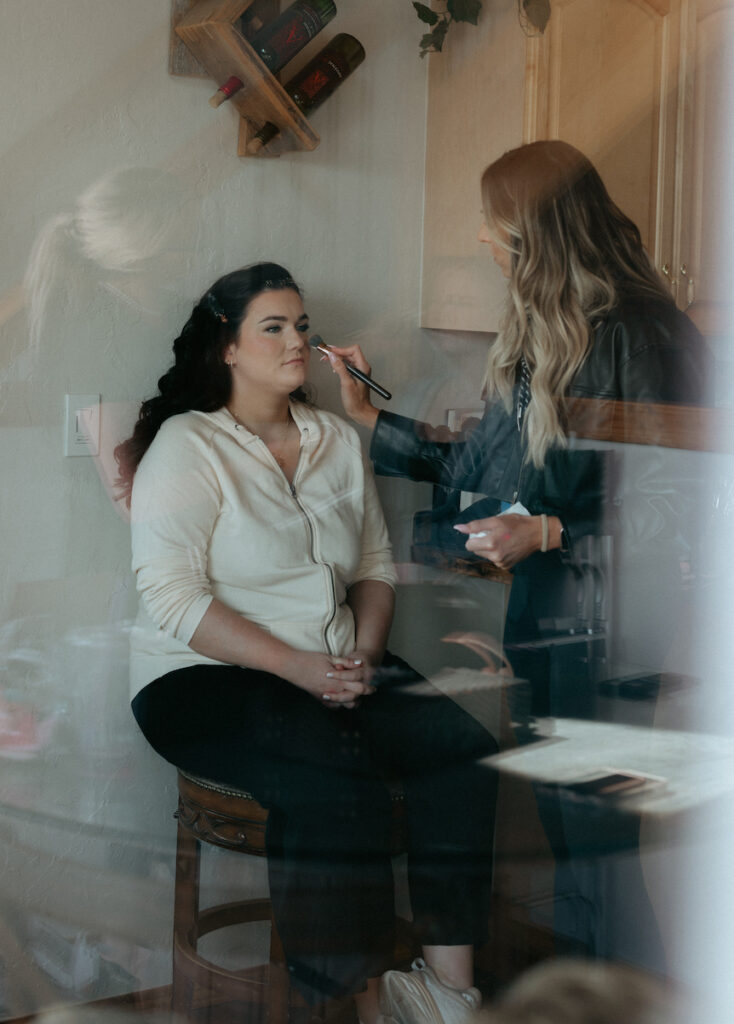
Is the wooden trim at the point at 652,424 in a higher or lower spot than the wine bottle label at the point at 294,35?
lower

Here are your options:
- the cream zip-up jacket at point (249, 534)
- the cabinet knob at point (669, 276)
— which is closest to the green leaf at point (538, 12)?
the cabinet knob at point (669, 276)

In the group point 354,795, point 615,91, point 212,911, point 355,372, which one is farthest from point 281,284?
point 212,911

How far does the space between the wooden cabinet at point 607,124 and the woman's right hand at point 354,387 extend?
7cm

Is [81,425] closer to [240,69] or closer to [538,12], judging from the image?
[240,69]

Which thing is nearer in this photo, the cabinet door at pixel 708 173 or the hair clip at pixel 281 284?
the cabinet door at pixel 708 173

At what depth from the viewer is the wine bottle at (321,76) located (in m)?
0.69

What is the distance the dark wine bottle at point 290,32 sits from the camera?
0.68 metres

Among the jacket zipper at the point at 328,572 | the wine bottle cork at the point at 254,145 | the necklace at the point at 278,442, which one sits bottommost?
the jacket zipper at the point at 328,572

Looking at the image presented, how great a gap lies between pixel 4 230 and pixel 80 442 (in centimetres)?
17

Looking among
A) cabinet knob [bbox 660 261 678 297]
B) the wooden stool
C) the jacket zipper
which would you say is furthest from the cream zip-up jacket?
cabinet knob [bbox 660 261 678 297]

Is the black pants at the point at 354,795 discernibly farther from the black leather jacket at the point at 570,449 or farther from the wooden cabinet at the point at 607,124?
the wooden cabinet at the point at 607,124

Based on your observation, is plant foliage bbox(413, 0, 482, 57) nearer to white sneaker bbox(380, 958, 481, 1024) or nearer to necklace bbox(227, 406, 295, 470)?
necklace bbox(227, 406, 295, 470)

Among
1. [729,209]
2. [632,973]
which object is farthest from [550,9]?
[632,973]

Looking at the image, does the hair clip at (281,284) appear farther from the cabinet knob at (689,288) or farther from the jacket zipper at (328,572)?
the cabinet knob at (689,288)
